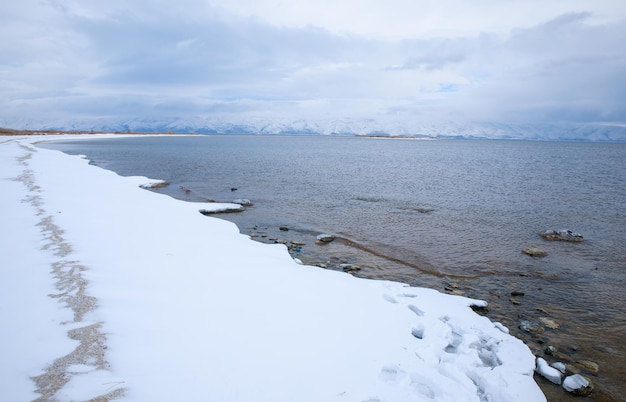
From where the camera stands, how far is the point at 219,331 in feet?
19.3

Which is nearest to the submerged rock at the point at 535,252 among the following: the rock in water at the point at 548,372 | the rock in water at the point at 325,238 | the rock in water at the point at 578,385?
the rock in water at the point at 325,238

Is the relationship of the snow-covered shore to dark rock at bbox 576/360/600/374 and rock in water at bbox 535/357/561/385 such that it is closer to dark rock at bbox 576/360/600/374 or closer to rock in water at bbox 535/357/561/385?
rock in water at bbox 535/357/561/385

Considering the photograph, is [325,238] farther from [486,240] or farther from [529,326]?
[529,326]

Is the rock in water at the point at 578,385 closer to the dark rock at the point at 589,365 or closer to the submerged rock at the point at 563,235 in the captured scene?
the dark rock at the point at 589,365

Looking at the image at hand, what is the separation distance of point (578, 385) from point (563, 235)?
1245cm

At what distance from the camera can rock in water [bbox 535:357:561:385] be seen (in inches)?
248

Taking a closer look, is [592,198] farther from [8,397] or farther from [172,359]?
[8,397]

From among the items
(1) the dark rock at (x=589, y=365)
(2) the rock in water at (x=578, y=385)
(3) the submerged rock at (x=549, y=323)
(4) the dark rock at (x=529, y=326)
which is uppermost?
(2) the rock in water at (x=578, y=385)

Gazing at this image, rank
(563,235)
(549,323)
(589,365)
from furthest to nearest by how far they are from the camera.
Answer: (563,235) < (549,323) < (589,365)

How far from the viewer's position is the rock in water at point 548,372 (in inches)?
248

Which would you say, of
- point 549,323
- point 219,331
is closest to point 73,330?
Result: point 219,331

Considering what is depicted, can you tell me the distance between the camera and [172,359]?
504 centimetres

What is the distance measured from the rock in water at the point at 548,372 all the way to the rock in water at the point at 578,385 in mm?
131

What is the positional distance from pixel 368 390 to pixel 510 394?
2.64 metres
